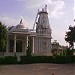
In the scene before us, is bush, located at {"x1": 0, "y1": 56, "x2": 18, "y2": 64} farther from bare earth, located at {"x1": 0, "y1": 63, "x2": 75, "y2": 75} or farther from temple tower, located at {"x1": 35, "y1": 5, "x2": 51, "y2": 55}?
temple tower, located at {"x1": 35, "y1": 5, "x2": 51, "y2": 55}

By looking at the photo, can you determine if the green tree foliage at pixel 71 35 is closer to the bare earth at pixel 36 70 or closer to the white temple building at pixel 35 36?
the white temple building at pixel 35 36

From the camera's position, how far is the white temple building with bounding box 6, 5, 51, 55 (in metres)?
55.6

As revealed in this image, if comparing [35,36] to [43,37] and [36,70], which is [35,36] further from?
[36,70]

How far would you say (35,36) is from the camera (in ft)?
194

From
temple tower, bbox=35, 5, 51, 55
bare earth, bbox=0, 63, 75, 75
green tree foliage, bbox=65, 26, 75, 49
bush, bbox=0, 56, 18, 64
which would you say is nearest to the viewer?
bare earth, bbox=0, 63, 75, 75

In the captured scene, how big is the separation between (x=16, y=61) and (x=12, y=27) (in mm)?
14226

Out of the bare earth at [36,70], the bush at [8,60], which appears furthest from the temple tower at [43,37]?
the bare earth at [36,70]

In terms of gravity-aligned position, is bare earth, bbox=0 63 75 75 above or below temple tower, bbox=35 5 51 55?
below

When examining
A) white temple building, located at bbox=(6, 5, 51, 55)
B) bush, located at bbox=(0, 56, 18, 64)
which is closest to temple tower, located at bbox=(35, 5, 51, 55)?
white temple building, located at bbox=(6, 5, 51, 55)

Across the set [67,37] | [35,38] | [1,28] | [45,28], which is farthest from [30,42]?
[1,28]

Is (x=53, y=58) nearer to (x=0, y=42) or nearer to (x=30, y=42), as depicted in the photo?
(x=0, y=42)

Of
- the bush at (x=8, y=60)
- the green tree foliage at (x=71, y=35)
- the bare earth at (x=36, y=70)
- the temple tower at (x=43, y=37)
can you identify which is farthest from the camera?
the temple tower at (x=43, y=37)

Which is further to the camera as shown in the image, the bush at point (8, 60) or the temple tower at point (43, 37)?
the temple tower at point (43, 37)

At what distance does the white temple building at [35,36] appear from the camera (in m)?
55.6
